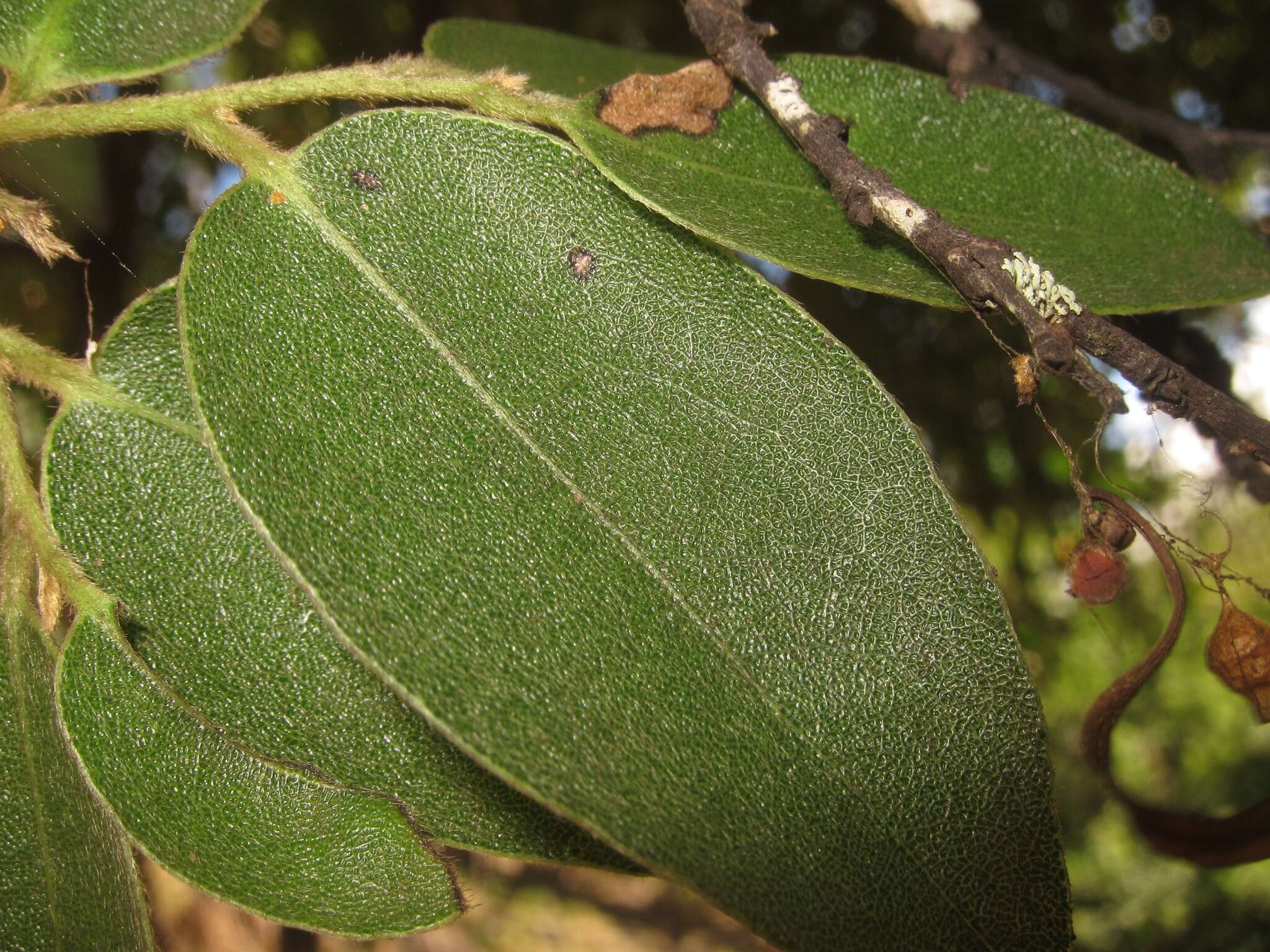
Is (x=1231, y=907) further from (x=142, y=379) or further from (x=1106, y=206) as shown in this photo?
(x=142, y=379)

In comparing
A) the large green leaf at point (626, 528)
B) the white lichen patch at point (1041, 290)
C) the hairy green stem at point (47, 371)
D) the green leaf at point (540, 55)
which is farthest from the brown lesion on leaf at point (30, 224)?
the white lichen patch at point (1041, 290)

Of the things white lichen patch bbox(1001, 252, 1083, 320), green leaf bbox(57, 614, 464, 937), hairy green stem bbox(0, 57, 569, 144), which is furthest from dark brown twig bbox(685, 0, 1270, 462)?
green leaf bbox(57, 614, 464, 937)

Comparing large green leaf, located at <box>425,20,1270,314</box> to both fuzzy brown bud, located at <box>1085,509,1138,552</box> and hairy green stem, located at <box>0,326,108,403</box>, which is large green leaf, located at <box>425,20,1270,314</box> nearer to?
fuzzy brown bud, located at <box>1085,509,1138,552</box>

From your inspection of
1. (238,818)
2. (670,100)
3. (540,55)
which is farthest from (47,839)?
(540,55)

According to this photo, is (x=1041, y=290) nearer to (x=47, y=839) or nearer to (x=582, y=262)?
(x=582, y=262)

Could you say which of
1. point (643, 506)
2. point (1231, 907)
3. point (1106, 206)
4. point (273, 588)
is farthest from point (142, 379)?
point (1231, 907)

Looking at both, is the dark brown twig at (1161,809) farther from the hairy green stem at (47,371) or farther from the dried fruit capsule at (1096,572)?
the hairy green stem at (47,371)
